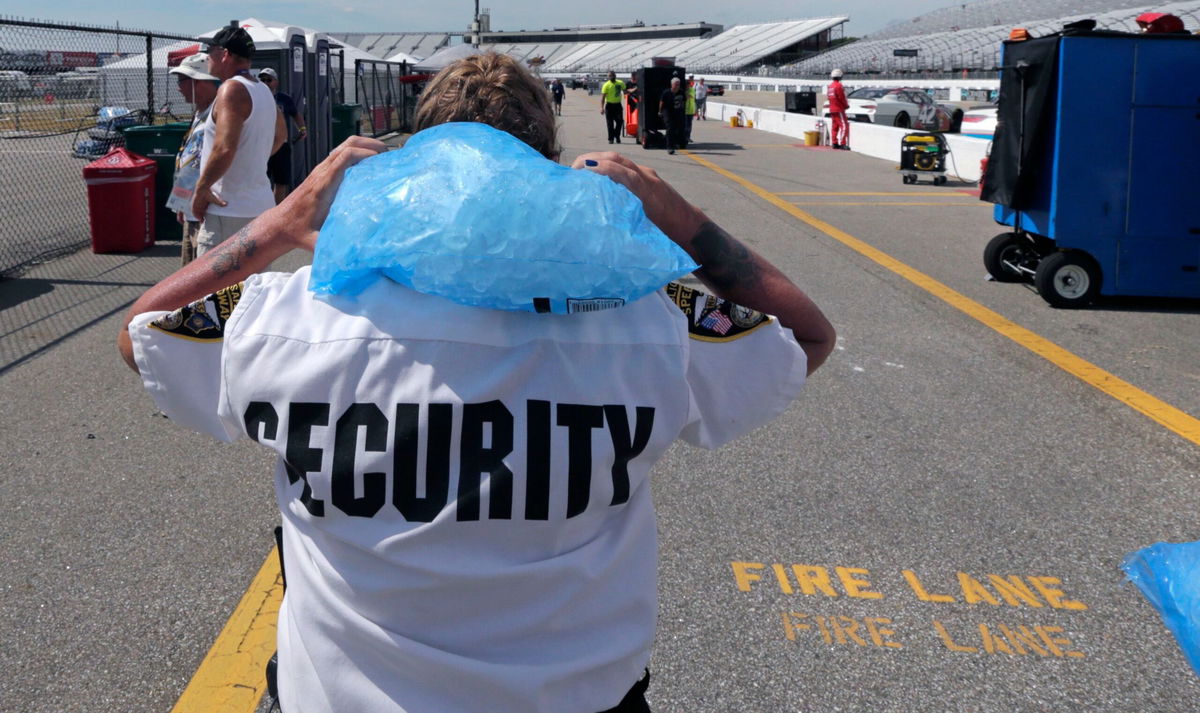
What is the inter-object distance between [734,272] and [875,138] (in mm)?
22237

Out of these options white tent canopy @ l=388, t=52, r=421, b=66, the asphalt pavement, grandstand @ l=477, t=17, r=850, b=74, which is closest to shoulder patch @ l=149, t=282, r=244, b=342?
the asphalt pavement

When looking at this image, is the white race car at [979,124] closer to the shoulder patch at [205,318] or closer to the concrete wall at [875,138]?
the concrete wall at [875,138]

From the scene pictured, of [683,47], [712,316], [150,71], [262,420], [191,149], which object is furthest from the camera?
[683,47]

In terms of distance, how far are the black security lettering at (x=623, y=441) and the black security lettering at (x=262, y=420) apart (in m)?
0.42

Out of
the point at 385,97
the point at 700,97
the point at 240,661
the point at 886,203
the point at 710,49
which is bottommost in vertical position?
the point at 240,661

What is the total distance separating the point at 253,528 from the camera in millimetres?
3988

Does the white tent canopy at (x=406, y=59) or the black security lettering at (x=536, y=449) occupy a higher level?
the white tent canopy at (x=406, y=59)

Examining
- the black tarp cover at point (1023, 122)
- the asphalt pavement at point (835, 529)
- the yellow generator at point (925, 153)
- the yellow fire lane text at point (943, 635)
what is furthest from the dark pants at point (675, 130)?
the yellow fire lane text at point (943, 635)

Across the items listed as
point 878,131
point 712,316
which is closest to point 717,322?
point 712,316

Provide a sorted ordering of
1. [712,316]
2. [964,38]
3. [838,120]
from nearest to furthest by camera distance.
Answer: [712,316], [838,120], [964,38]

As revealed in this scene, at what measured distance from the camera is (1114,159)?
7895 mm

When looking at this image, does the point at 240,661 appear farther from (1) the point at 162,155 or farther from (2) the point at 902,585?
(1) the point at 162,155

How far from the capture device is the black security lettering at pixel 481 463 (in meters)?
1.26

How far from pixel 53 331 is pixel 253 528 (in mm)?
3841
